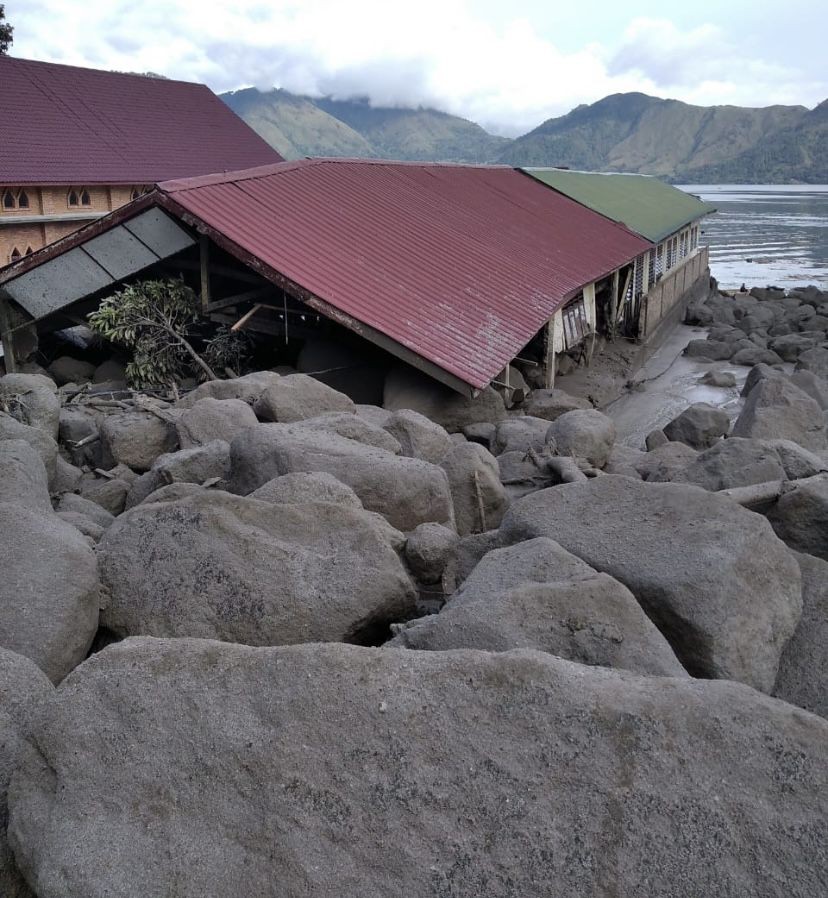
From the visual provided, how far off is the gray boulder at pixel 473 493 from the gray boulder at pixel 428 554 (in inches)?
55.1

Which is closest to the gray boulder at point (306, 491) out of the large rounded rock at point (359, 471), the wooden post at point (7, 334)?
the large rounded rock at point (359, 471)

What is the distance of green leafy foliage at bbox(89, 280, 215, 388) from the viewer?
1337cm

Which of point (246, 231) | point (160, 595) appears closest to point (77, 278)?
point (246, 231)

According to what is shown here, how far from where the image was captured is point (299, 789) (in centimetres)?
321

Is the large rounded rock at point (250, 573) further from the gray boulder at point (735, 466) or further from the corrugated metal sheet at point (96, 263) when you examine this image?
the corrugated metal sheet at point (96, 263)

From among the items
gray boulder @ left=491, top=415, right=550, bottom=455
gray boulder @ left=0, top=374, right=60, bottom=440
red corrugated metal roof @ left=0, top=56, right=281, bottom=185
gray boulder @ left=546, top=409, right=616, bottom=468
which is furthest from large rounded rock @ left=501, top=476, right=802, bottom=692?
red corrugated metal roof @ left=0, top=56, right=281, bottom=185

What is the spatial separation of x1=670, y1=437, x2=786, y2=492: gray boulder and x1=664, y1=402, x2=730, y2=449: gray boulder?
4911mm

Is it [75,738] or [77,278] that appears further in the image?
[77,278]

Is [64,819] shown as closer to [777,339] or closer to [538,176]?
[777,339]

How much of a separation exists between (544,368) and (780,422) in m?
6.31

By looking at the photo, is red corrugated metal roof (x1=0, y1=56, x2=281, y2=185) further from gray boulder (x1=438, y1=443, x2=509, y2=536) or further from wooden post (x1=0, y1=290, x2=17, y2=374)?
gray boulder (x1=438, y1=443, x2=509, y2=536)

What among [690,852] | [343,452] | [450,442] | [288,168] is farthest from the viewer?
[288,168]

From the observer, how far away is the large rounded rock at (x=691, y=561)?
4.69m

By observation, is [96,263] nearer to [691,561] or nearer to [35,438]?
[35,438]
